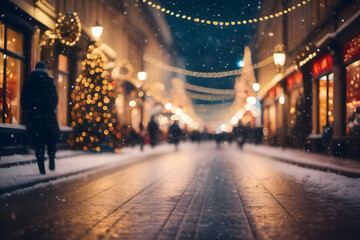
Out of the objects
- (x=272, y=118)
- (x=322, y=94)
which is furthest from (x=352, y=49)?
(x=272, y=118)

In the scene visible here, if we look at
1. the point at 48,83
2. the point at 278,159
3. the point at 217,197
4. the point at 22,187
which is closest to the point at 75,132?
the point at 278,159

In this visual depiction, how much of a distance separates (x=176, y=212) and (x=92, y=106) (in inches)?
667

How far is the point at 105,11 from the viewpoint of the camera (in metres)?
35.9

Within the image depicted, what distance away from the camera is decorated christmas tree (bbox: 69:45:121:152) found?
2334cm

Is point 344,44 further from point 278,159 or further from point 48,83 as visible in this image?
point 48,83

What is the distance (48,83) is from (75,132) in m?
11.5

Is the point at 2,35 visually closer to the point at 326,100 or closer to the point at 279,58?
the point at 279,58

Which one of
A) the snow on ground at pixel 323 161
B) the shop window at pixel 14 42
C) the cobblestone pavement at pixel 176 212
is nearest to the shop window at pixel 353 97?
the snow on ground at pixel 323 161

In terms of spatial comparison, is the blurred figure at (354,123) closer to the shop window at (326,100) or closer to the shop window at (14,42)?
the shop window at (326,100)

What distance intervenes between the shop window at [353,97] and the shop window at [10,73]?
1185cm

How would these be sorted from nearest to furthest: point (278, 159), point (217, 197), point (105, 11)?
point (217, 197) → point (278, 159) → point (105, 11)

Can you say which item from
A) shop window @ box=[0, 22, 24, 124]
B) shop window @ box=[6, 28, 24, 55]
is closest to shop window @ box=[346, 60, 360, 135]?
shop window @ box=[0, 22, 24, 124]

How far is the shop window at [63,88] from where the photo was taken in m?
23.6

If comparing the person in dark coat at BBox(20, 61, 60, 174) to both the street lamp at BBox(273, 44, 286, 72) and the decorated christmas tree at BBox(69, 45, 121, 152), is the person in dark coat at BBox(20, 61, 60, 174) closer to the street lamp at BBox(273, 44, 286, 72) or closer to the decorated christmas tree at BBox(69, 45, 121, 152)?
the decorated christmas tree at BBox(69, 45, 121, 152)
